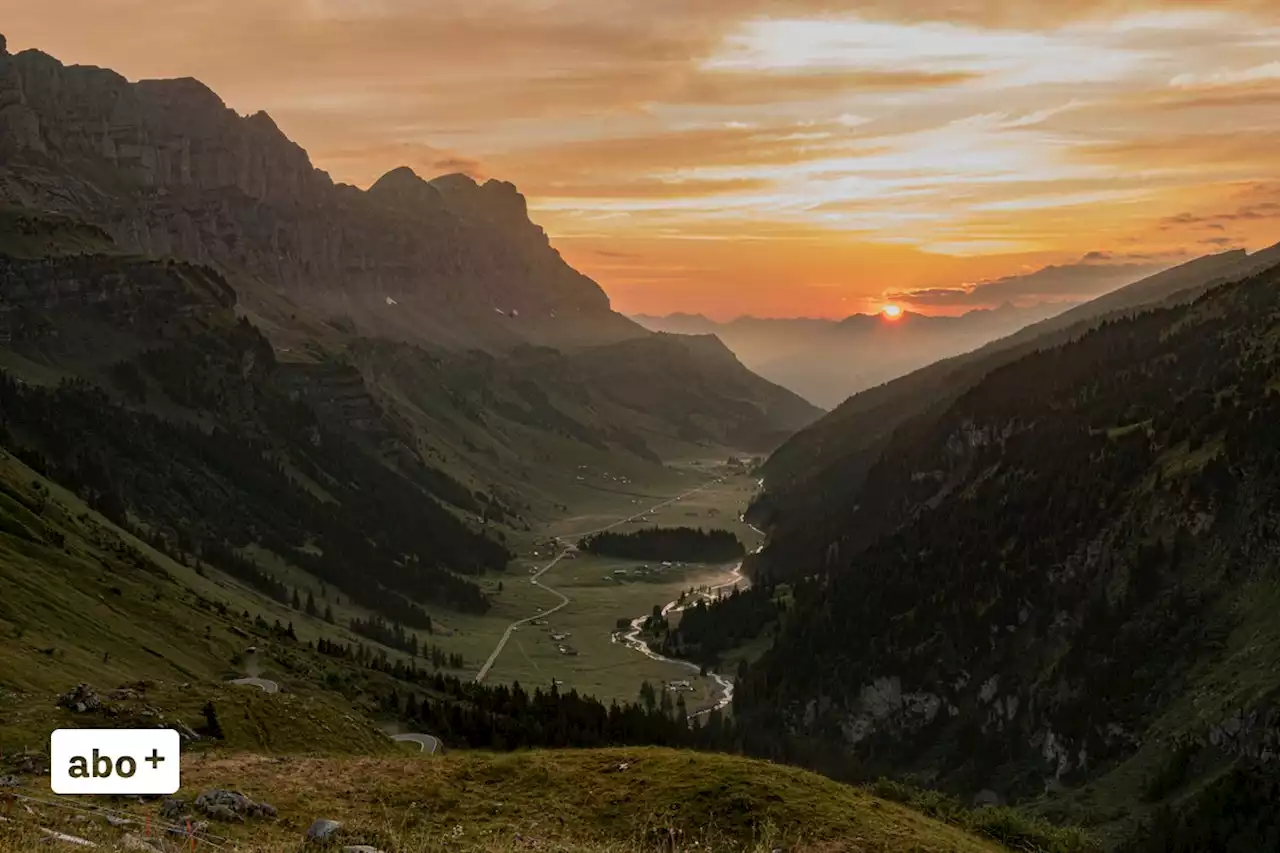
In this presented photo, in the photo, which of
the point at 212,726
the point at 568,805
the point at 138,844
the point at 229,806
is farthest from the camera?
the point at 212,726

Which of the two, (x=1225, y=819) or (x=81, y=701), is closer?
(x=81, y=701)

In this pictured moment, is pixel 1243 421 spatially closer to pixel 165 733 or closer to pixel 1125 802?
pixel 1125 802

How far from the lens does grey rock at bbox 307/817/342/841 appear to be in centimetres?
3740

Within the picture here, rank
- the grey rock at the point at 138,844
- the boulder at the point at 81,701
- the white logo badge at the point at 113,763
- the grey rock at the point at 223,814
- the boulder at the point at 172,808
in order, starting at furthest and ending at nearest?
the boulder at the point at 81,701, the white logo badge at the point at 113,763, the grey rock at the point at 223,814, the boulder at the point at 172,808, the grey rock at the point at 138,844

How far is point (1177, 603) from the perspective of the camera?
176m

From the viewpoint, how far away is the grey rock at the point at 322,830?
3740 centimetres

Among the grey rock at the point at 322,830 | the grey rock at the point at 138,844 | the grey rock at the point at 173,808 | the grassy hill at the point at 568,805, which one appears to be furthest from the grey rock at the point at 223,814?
the grey rock at the point at 138,844

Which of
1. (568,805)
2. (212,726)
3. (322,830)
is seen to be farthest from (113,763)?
(212,726)

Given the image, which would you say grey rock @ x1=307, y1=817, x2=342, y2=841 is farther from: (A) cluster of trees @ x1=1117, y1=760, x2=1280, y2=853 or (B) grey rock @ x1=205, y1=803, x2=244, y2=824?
(A) cluster of trees @ x1=1117, y1=760, x2=1280, y2=853

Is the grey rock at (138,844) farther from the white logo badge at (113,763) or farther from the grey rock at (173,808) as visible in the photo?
the white logo badge at (113,763)

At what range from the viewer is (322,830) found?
124ft

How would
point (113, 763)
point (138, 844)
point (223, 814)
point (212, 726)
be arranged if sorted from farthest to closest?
point (212, 726) < point (113, 763) < point (223, 814) < point (138, 844)

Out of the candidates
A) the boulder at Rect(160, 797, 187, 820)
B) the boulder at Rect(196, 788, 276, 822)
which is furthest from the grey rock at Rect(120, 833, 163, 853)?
the boulder at Rect(196, 788, 276, 822)

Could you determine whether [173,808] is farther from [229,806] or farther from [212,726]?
[212,726]
